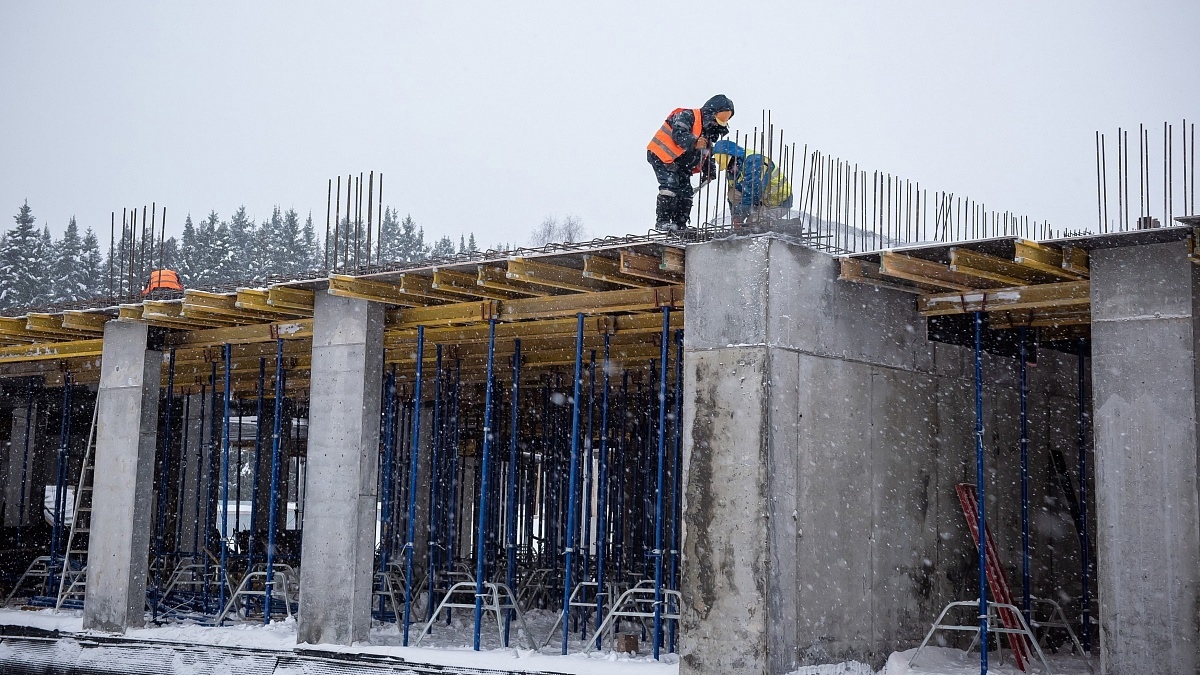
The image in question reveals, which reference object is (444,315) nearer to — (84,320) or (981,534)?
(84,320)

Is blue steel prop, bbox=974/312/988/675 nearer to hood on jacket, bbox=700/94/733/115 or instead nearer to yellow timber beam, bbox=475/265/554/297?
hood on jacket, bbox=700/94/733/115

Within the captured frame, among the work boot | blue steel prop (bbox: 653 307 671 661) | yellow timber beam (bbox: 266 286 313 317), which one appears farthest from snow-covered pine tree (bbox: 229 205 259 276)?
blue steel prop (bbox: 653 307 671 661)

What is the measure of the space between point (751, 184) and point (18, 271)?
54.3 metres

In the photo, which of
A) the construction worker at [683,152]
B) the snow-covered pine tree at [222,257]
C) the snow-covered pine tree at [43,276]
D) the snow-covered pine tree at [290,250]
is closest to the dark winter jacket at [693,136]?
the construction worker at [683,152]

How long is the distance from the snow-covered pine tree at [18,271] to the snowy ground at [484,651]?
149 ft

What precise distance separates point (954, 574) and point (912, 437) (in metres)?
1.56

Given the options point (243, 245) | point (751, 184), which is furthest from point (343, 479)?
point (243, 245)

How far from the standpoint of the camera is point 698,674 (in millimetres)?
9570

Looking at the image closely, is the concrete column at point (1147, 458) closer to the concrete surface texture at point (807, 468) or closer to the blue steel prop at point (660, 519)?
the concrete surface texture at point (807, 468)

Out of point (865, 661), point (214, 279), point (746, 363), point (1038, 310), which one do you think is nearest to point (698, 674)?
point (865, 661)

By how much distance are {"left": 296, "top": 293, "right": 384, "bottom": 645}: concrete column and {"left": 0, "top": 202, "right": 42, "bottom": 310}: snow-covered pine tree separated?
49.2m

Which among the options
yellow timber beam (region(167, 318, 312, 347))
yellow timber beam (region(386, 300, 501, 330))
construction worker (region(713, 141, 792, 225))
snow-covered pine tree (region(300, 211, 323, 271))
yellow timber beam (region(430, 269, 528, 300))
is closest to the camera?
construction worker (region(713, 141, 792, 225))

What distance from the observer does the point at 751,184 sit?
10.6 metres

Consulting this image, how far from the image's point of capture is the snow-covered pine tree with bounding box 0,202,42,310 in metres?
56.3
